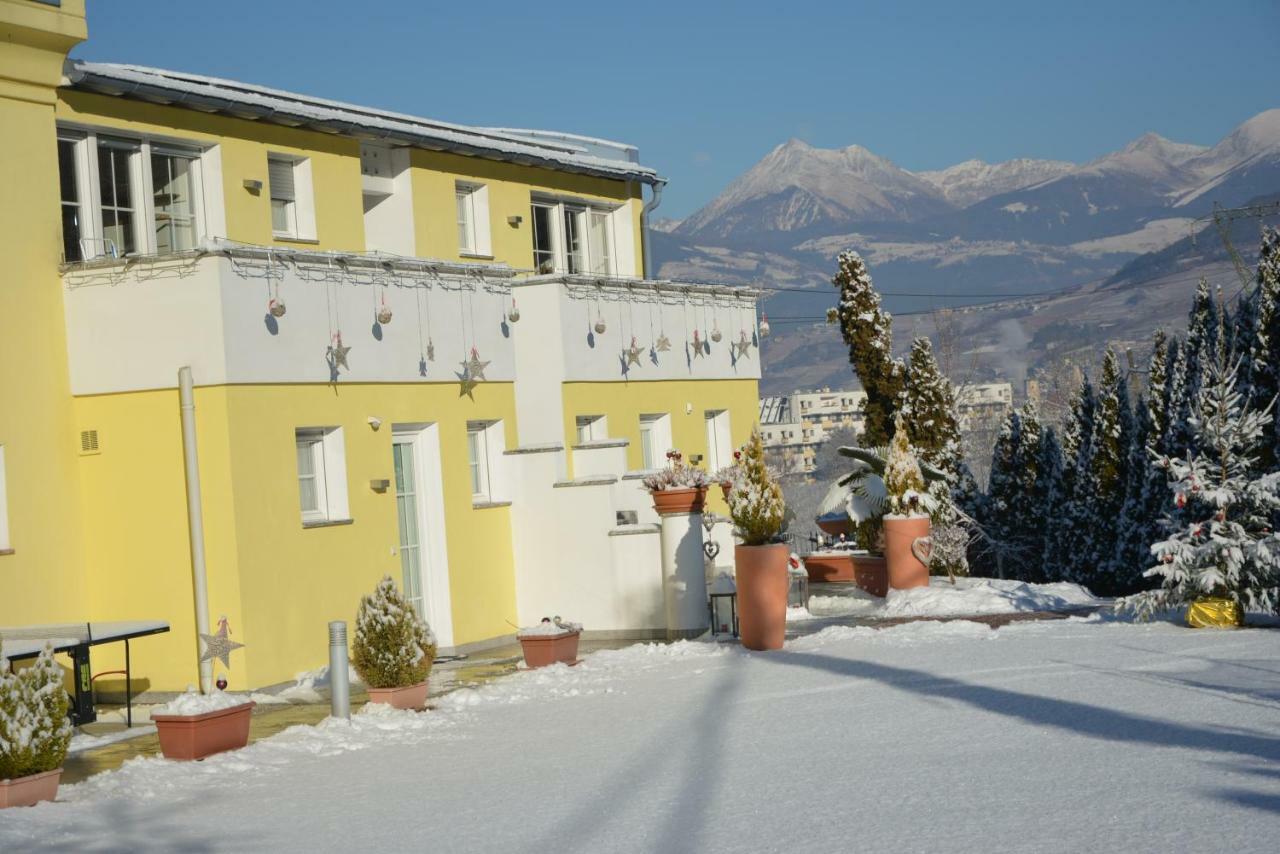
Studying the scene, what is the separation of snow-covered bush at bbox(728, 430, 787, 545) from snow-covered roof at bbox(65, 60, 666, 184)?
7.06 metres

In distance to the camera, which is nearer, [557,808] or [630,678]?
[557,808]

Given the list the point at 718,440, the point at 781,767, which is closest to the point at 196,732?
the point at 781,767

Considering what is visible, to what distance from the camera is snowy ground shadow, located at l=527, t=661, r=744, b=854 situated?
27.3 feet

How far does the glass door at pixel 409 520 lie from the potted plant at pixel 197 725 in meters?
6.04

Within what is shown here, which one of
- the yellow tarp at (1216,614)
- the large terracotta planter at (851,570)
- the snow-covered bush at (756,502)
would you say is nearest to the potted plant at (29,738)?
the snow-covered bush at (756,502)

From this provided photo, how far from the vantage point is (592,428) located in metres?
21.9

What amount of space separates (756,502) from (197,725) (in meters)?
7.14

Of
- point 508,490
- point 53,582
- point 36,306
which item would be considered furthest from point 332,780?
point 508,490

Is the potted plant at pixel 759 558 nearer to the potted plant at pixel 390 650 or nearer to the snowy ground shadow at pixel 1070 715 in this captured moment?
the snowy ground shadow at pixel 1070 715

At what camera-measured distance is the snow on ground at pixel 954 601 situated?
63.7ft

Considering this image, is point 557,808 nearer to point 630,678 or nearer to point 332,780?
point 332,780

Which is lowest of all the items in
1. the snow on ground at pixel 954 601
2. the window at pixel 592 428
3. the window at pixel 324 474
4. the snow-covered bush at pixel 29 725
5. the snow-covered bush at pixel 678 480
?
the snow on ground at pixel 954 601

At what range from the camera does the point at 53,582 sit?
15.6 meters

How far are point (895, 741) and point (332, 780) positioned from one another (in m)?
4.03
